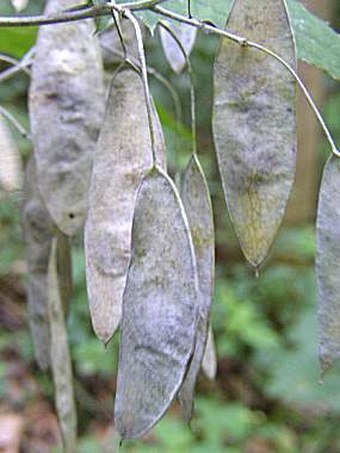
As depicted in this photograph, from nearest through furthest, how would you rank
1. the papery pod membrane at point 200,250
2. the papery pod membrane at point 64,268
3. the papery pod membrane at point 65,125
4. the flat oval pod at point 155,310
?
1. the flat oval pod at point 155,310
2. the papery pod membrane at point 200,250
3. the papery pod membrane at point 65,125
4. the papery pod membrane at point 64,268

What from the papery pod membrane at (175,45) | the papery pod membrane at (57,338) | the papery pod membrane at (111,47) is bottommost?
the papery pod membrane at (57,338)

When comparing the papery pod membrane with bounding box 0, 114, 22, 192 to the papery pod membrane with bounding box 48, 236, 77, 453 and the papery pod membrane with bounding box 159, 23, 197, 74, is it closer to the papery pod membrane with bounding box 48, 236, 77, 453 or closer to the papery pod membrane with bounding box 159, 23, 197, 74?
→ the papery pod membrane with bounding box 48, 236, 77, 453

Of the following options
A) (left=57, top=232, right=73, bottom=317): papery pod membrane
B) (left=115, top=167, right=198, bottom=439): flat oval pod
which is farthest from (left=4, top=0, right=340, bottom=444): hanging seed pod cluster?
(left=57, top=232, right=73, bottom=317): papery pod membrane

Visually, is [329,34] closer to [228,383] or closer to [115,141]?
[115,141]

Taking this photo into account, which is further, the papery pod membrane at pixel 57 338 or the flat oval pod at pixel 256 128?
the papery pod membrane at pixel 57 338

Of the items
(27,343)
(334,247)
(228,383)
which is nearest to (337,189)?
(334,247)

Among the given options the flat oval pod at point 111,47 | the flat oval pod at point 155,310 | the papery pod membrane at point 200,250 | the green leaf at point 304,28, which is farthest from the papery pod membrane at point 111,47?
the flat oval pod at point 155,310

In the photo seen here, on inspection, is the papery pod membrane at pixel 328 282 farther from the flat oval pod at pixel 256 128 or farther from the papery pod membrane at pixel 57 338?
the papery pod membrane at pixel 57 338
